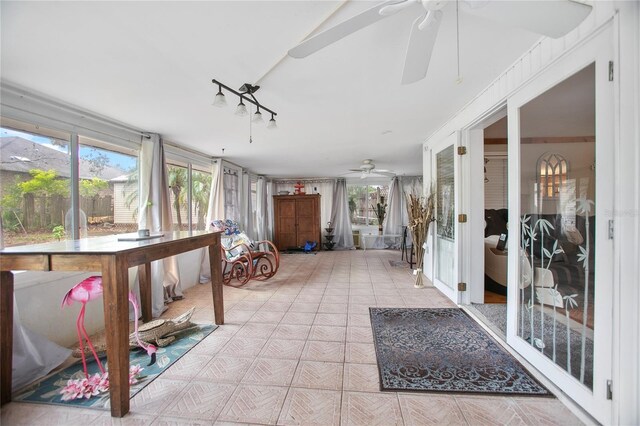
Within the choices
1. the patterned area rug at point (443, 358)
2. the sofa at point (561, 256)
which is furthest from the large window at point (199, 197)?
the sofa at point (561, 256)

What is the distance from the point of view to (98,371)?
187 centimetres

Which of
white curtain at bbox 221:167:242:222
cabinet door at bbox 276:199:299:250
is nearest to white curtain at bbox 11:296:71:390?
white curtain at bbox 221:167:242:222

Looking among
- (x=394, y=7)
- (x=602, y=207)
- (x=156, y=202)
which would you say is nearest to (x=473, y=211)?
(x=602, y=207)

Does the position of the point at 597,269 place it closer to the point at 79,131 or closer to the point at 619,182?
the point at 619,182

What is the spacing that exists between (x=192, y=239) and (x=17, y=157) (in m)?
1.61

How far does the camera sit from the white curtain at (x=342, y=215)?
25.2 ft

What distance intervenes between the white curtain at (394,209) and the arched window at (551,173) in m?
5.78

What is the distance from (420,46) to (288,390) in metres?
2.14

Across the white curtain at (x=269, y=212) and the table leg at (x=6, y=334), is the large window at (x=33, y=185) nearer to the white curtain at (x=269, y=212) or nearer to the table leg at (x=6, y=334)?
the table leg at (x=6, y=334)

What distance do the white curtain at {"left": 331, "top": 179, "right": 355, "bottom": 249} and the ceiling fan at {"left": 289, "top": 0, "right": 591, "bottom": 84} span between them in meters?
6.35

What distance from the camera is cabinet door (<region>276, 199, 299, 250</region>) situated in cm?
746

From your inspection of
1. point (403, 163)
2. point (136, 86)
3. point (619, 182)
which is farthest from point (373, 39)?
point (403, 163)

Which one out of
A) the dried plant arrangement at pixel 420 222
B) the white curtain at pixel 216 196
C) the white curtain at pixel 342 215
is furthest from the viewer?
the white curtain at pixel 342 215

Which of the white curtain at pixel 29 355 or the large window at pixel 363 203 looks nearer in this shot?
the white curtain at pixel 29 355
